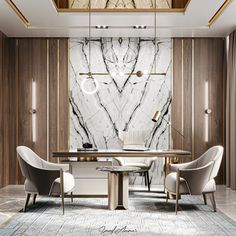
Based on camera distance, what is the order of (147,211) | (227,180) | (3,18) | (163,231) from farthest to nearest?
1. (227,180)
2. (3,18)
3. (147,211)
4. (163,231)

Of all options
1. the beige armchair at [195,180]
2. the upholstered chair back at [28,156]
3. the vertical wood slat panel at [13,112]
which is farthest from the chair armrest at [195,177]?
the vertical wood slat panel at [13,112]

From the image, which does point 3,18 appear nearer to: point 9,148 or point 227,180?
point 9,148

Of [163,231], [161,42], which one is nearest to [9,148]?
[161,42]

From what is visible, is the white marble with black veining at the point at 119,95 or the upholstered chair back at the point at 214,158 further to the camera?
the white marble with black veining at the point at 119,95

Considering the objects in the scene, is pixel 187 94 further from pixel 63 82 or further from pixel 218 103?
pixel 63 82

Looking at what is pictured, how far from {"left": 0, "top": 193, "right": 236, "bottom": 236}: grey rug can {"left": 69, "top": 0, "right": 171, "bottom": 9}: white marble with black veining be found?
9.83 feet

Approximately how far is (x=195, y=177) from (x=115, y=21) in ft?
10.0

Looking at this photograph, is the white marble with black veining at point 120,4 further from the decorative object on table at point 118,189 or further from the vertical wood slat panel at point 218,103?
the decorative object on table at point 118,189

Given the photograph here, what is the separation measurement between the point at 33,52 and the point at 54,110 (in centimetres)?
114

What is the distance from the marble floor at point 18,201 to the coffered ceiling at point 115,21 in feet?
8.94

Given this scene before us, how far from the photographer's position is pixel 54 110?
9117 mm

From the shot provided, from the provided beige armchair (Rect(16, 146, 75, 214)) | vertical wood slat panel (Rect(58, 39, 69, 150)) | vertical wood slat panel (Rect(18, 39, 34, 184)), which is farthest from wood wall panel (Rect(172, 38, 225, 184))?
beige armchair (Rect(16, 146, 75, 214))

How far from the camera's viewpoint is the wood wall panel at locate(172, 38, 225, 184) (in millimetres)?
9078

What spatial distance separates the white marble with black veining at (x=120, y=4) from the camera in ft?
24.9
